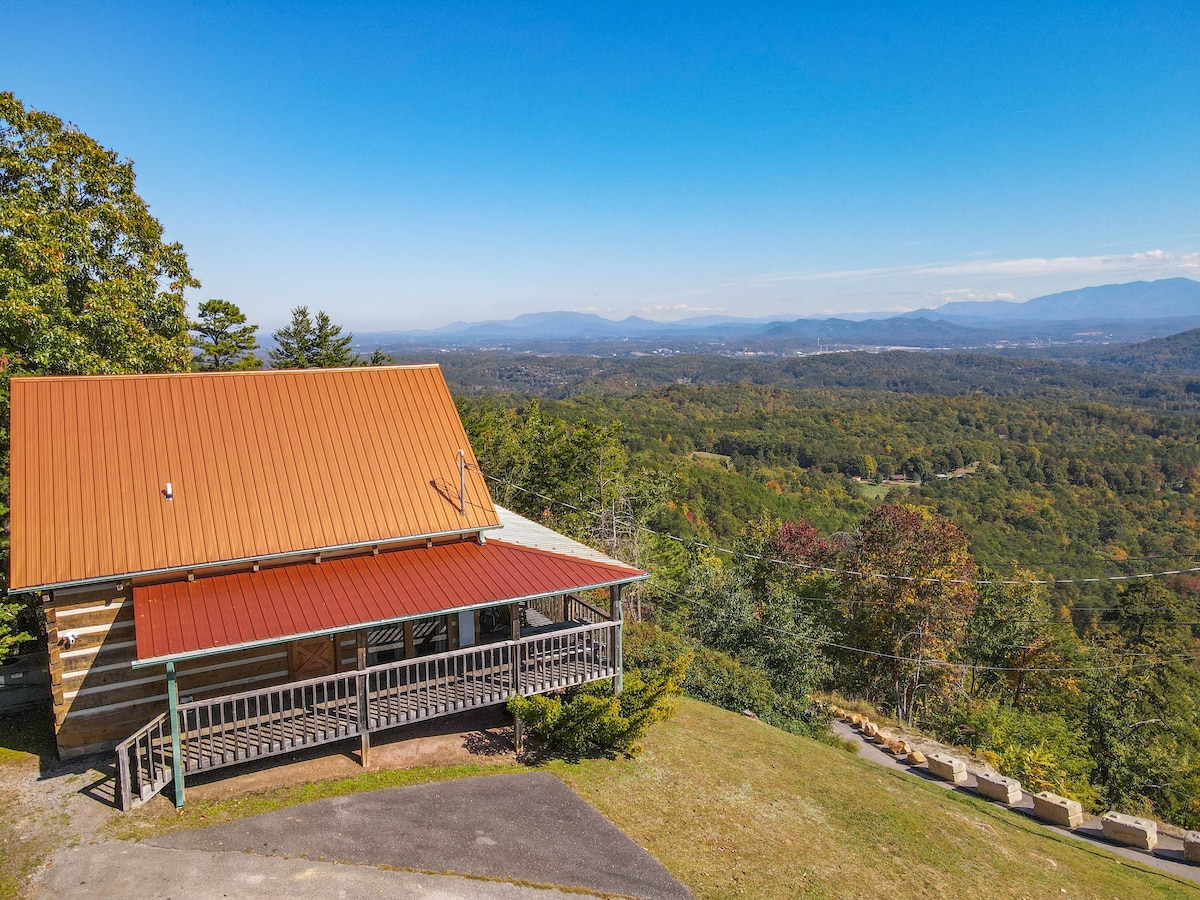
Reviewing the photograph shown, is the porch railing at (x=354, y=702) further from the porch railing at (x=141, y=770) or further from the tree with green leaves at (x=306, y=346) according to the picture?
the tree with green leaves at (x=306, y=346)

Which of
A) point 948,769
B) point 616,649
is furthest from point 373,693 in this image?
point 948,769

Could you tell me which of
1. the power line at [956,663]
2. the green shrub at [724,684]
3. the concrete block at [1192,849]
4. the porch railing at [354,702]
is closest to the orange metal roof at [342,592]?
the porch railing at [354,702]

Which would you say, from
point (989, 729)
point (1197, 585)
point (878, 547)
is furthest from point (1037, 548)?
point (989, 729)

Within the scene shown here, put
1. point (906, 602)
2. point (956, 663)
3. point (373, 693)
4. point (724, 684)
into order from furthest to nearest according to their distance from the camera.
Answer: point (956, 663), point (906, 602), point (724, 684), point (373, 693)

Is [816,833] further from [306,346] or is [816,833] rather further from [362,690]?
[306,346]

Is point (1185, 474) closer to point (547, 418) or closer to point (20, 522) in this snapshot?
point (547, 418)

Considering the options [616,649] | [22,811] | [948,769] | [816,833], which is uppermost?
[616,649]

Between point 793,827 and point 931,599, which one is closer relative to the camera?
point 793,827
